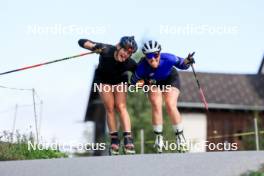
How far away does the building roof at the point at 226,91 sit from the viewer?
3338cm

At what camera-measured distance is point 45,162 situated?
501 inches

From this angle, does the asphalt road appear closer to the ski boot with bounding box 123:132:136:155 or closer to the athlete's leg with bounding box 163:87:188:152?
the ski boot with bounding box 123:132:136:155

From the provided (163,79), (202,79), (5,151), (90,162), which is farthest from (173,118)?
(202,79)

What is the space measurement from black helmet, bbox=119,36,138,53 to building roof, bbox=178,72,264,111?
19.3 metres

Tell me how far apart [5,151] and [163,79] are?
324 centimetres

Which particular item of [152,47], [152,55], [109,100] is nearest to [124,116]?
[109,100]

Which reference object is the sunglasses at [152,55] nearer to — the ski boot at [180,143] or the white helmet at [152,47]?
the white helmet at [152,47]

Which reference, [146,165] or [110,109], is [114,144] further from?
[146,165]

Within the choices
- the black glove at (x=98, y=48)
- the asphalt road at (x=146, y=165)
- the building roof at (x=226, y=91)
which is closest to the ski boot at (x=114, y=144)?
the asphalt road at (x=146, y=165)

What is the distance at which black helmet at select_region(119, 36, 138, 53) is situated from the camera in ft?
→ 44.6

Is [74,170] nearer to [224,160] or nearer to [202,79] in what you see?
[224,160]

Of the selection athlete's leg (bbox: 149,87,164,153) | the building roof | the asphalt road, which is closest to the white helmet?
athlete's leg (bbox: 149,87,164,153)

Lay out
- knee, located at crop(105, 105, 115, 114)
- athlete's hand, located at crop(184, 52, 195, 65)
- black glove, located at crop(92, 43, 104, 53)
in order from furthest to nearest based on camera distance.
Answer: knee, located at crop(105, 105, 115, 114) < athlete's hand, located at crop(184, 52, 195, 65) < black glove, located at crop(92, 43, 104, 53)

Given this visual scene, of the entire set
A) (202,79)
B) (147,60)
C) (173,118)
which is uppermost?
(202,79)
